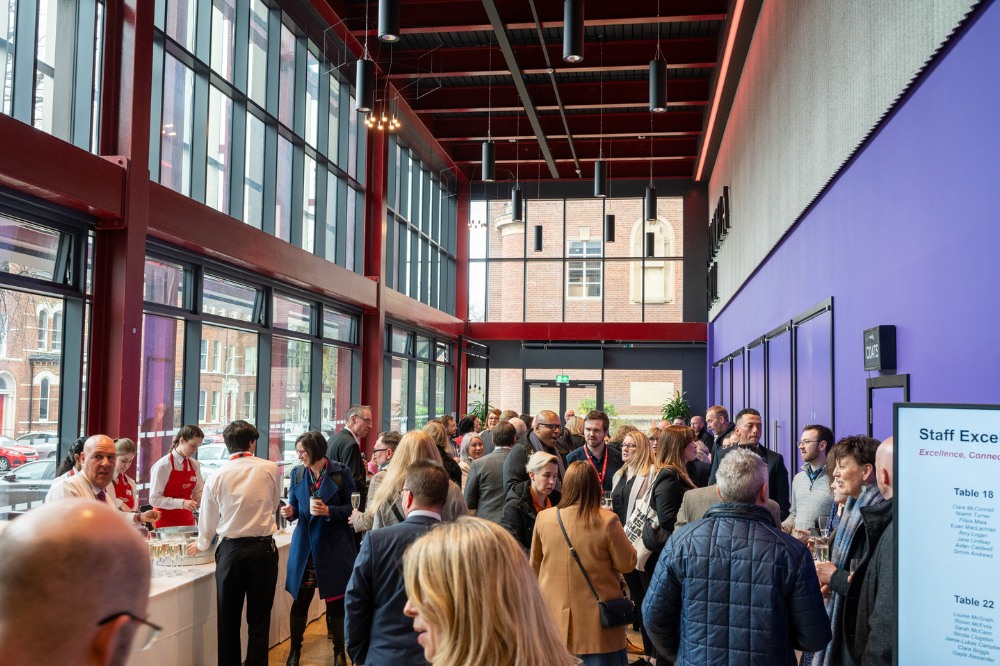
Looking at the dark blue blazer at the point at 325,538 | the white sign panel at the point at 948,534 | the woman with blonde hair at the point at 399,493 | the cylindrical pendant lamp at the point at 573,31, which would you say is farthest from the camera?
the cylindrical pendant lamp at the point at 573,31

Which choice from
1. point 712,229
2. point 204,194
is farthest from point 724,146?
point 204,194

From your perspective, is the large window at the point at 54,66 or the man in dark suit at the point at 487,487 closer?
the man in dark suit at the point at 487,487

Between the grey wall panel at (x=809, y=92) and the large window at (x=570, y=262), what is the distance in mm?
6965

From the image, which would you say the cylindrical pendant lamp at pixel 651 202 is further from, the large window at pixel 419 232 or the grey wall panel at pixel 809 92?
the large window at pixel 419 232

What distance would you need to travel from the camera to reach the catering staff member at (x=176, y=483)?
21.4 feet

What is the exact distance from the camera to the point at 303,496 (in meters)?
5.42

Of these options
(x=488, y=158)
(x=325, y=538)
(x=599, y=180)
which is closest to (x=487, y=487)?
(x=325, y=538)

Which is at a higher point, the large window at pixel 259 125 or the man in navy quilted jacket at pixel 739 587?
the large window at pixel 259 125

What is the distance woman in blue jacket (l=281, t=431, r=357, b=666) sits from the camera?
17.7ft

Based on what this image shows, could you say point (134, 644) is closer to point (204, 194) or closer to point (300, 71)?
point (204, 194)

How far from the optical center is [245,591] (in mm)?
5160

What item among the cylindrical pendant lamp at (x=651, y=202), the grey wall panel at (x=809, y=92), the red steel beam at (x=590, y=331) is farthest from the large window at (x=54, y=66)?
the red steel beam at (x=590, y=331)

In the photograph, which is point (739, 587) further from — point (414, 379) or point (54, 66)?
point (414, 379)

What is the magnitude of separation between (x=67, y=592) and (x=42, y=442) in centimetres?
641
